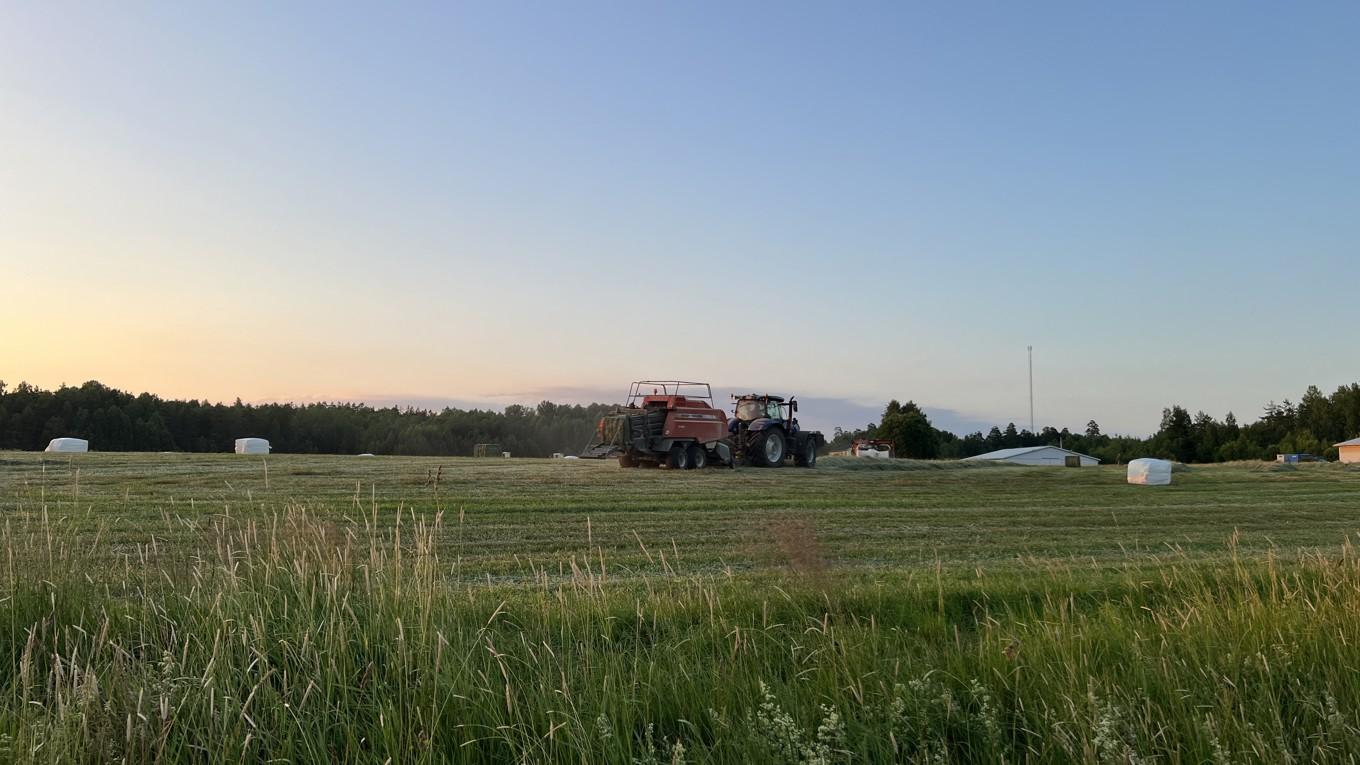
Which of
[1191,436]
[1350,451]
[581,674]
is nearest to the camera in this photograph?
[581,674]

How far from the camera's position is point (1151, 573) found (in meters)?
8.50

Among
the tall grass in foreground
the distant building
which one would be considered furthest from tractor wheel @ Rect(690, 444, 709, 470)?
the distant building

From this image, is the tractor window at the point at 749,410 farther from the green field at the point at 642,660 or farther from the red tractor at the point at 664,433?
the green field at the point at 642,660

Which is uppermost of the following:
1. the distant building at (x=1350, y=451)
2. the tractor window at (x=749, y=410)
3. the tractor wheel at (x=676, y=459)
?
the tractor window at (x=749, y=410)

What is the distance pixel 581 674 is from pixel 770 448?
912 inches

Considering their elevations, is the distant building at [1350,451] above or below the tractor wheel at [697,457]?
below

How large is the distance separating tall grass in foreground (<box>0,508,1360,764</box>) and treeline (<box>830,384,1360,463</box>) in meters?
50.1

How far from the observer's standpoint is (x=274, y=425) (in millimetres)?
55250

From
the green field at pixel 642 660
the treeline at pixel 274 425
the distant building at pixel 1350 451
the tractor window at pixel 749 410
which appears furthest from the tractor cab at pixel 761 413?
the distant building at pixel 1350 451

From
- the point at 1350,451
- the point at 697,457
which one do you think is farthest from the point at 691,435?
the point at 1350,451

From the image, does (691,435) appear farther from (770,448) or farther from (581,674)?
(581,674)

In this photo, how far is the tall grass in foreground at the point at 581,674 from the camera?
12.8ft

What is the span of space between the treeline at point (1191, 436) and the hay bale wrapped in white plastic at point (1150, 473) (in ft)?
92.1

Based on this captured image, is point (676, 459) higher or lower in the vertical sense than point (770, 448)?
lower
